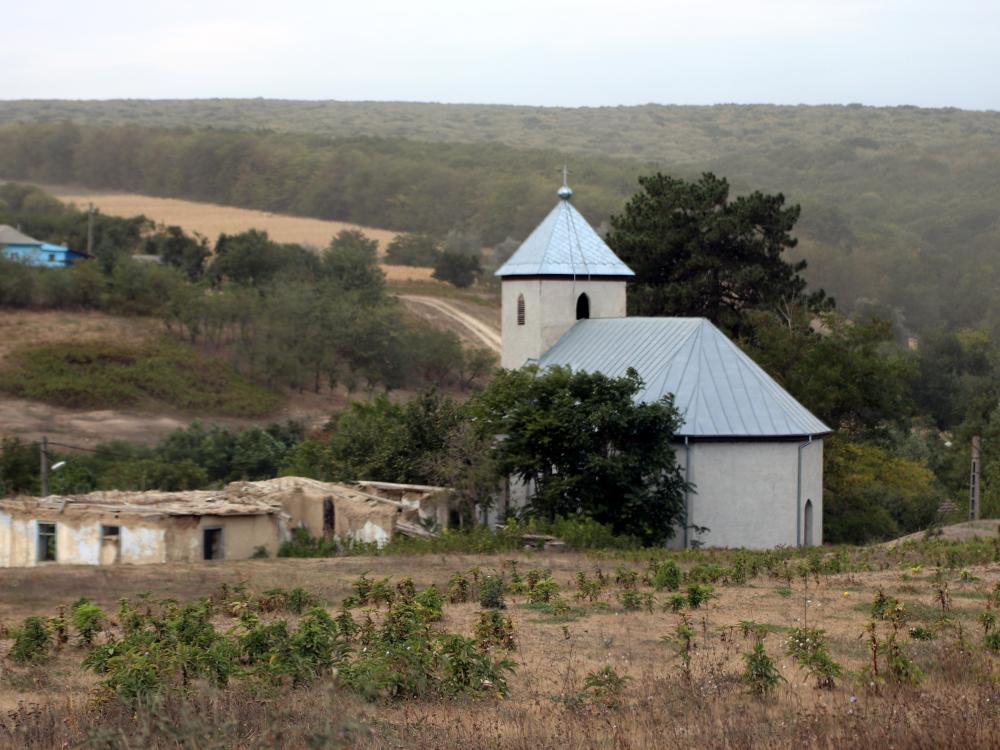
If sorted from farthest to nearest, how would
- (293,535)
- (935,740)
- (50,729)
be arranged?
(293,535), (50,729), (935,740)

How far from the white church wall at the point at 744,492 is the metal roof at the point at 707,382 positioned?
36cm

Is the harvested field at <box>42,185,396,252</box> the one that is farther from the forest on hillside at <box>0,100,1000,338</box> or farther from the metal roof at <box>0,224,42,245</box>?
the metal roof at <box>0,224,42,245</box>

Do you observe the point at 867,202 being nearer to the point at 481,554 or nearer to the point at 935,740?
the point at 481,554

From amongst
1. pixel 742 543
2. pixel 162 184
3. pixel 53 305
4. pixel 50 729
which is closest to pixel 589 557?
pixel 742 543

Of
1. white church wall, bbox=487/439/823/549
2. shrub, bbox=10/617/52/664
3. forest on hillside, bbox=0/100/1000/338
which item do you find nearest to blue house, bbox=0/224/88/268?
white church wall, bbox=487/439/823/549

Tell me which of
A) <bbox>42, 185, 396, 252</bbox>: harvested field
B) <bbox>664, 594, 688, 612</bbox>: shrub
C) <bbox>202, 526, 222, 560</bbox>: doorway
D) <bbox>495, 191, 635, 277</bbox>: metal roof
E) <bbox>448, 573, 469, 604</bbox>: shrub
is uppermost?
<bbox>42, 185, 396, 252</bbox>: harvested field

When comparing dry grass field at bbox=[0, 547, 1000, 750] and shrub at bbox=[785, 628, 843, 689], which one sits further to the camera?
shrub at bbox=[785, 628, 843, 689]

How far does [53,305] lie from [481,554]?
125 feet

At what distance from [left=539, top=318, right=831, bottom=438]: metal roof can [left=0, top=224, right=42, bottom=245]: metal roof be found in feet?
153

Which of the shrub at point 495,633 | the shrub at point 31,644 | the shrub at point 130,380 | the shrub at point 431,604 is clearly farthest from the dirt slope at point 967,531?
the shrub at point 130,380

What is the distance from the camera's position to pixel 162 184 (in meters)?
131

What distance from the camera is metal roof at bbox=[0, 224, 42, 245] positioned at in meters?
68.8

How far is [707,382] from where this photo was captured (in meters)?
26.9

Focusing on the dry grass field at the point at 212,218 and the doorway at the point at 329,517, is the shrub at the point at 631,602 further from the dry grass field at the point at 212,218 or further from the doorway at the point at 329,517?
the dry grass field at the point at 212,218
